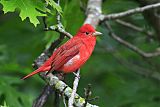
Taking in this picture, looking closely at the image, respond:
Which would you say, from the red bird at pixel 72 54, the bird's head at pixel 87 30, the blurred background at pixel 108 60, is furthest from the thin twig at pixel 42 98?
the blurred background at pixel 108 60

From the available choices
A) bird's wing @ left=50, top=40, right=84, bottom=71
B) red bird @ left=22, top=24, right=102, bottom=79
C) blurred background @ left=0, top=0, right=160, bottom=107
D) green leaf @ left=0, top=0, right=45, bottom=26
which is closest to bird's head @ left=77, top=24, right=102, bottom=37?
red bird @ left=22, top=24, right=102, bottom=79

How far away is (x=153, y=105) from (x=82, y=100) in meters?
2.66

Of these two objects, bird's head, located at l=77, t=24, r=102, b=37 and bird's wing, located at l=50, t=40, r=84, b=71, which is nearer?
bird's wing, located at l=50, t=40, r=84, b=71

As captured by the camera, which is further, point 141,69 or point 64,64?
point 141,69

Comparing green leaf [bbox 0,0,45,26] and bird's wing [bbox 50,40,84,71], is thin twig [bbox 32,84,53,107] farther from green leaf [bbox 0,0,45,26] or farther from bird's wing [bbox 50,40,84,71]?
green leaf [bbox 0,0,45,26]

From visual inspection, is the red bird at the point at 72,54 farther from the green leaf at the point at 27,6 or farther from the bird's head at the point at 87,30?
the green leaf at the point at 27,6

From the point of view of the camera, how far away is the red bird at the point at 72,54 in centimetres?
441

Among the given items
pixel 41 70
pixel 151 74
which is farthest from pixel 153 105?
pixel 41 70

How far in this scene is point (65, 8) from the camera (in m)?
5.06

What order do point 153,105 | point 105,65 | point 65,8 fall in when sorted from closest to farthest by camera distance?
1. point 65,8
2. point 153,105
3. point 105,65

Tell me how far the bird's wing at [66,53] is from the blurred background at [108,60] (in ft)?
2.23

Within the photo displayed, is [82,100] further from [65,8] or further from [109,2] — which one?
[109,2]

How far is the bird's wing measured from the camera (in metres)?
4.46

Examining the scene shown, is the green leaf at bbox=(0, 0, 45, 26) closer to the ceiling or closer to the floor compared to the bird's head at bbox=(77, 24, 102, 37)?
closer to the ceiling
